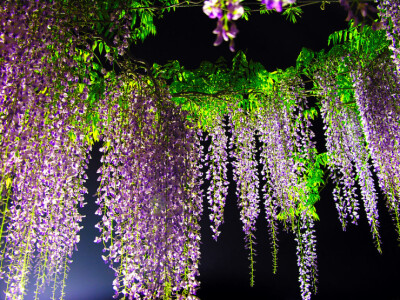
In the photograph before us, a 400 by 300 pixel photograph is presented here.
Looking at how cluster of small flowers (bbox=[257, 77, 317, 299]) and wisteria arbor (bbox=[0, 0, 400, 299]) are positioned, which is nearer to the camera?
wisteria arbor (bbox=[0, 0, 400, 299])

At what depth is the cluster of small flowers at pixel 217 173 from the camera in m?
3.73

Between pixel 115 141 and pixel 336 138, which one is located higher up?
pixel 336 138

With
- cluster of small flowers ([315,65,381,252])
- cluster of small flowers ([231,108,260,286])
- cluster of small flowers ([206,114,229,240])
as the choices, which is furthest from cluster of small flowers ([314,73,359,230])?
cluster of small flowers ([206,114,229,240])

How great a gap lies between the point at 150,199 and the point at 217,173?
147 cm

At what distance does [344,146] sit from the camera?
15.4 ft

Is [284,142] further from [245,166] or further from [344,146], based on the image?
[344,146]

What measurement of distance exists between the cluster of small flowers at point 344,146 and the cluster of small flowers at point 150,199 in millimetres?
2158

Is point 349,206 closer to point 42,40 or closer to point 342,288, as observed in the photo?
point 342,288

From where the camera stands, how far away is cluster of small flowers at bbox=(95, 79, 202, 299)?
7.96ft

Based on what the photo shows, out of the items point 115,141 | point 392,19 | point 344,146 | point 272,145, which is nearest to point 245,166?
point 272,145

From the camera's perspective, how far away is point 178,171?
8.92ft

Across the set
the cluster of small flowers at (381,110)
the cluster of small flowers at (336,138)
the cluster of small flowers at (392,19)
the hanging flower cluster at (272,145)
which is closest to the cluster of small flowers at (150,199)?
the hanging flower cluster at (272,145)

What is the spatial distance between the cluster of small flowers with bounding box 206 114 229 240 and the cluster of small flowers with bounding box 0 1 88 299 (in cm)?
138

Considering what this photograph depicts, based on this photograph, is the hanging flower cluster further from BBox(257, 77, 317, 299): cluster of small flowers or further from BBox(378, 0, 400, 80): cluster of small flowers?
BBox(378, 0, 400, 80): cluster of small flowers
